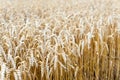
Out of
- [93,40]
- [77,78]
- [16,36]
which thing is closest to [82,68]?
[77,78]

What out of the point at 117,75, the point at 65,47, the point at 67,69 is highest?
the point at 65,47

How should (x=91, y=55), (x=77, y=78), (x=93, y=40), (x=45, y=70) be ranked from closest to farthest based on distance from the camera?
(x=45, y=70), (x=77, y=78), (x=91, y=55), (x=93, y=40)

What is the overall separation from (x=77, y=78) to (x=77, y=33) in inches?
15.3

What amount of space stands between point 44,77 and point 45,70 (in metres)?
0.05

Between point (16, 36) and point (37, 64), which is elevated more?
point (16, 36)

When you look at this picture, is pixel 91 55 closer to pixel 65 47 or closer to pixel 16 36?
pixel 65 47

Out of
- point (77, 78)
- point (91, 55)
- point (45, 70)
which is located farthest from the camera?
point (91, 55)

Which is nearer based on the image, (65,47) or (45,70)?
(45,70)

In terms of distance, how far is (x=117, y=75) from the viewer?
5.20 feet

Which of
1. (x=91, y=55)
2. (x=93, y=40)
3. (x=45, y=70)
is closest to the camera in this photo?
(x=45, y=70)

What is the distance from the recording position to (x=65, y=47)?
137cm

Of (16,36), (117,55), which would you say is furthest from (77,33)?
(16,36)

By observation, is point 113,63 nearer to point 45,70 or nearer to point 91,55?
point 91,55

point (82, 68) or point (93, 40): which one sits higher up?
point (93, 40)
